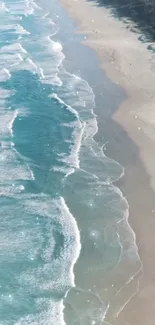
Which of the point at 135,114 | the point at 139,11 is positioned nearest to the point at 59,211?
the point at 135,114

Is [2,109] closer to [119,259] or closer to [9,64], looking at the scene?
[9,64]

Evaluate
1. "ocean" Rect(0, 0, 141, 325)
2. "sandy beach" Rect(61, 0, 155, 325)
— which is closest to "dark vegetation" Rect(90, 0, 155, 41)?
"sandy beach" Rect(61, 0, 155, 325)

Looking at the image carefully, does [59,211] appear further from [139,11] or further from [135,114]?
[139,11]

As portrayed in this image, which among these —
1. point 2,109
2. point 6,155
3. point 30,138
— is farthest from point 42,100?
point 6,155

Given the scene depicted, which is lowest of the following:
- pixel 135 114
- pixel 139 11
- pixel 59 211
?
pixel 139 11

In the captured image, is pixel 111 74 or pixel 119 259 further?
pixel 111 74
